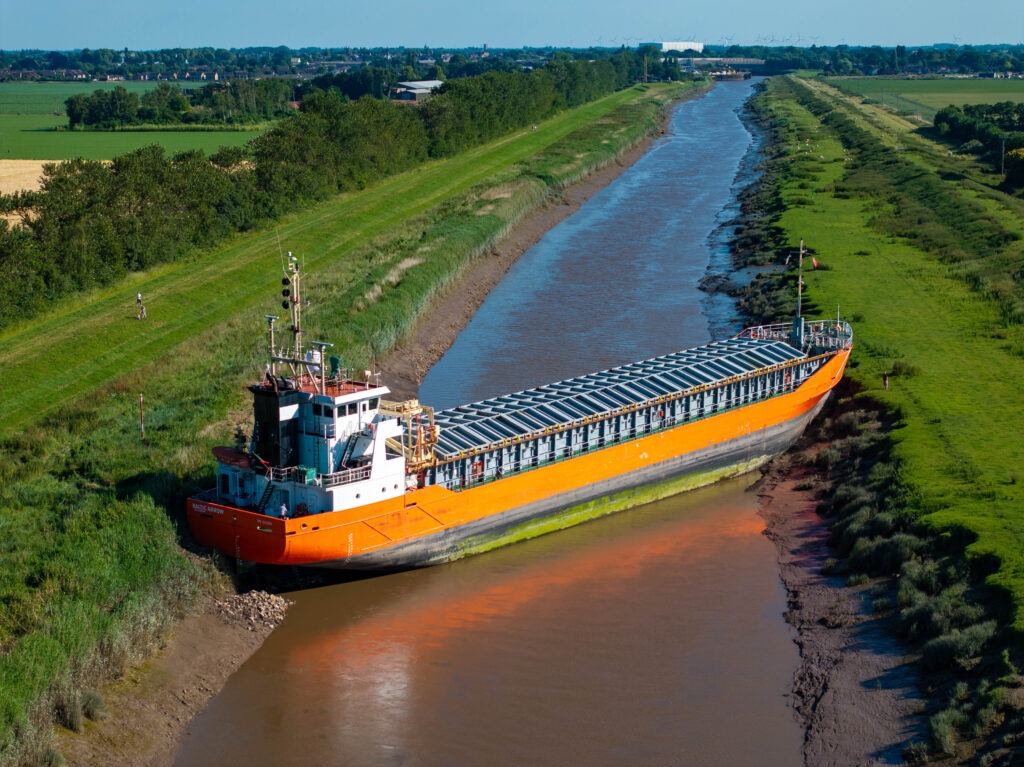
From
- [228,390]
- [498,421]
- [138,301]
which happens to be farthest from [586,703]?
[138,301]

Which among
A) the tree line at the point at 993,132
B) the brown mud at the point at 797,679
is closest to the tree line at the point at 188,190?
the brown mud at the point at 797,679

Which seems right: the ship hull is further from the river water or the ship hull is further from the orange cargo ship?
the river water

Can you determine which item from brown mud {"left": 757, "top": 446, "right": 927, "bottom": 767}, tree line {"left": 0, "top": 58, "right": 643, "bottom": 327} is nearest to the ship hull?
brown mud {"left": 757, "top": 446, "right": 927, "bottom": 767}

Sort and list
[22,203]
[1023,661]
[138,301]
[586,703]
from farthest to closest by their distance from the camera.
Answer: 1. [22,203]
2. [138,301]
3. [586,703]
4. [1023,661]

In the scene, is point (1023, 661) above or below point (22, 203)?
below

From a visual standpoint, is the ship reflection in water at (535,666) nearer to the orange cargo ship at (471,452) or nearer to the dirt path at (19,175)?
the orange cargo ship at (471,452)

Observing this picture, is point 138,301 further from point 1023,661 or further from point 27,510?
point 1023,661

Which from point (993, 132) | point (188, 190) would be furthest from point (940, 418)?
point (993, 132)
